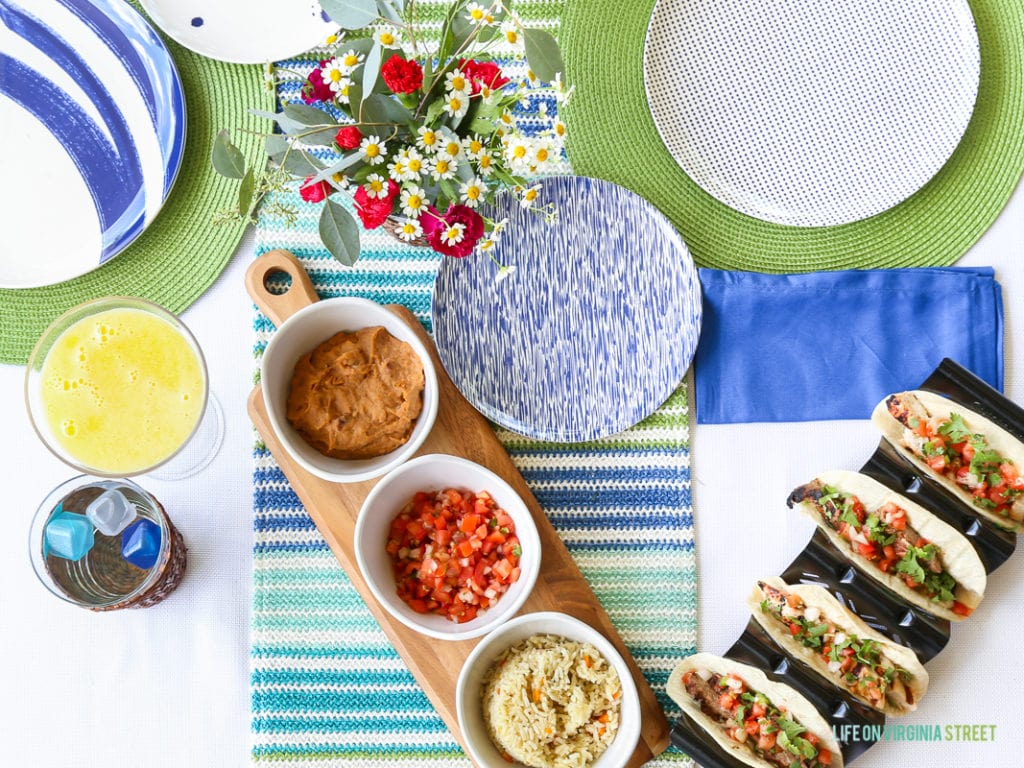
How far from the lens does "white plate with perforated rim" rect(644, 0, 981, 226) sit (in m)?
1.39

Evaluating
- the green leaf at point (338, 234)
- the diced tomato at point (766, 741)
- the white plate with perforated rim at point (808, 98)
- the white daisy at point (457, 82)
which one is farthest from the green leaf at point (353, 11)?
the diced tomato at point (766, 741)

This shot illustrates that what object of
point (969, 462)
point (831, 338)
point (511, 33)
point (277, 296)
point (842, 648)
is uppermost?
point (511, 33)

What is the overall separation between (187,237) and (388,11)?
1.95ft

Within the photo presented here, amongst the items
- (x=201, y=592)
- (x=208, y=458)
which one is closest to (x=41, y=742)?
(x=201, y=592)

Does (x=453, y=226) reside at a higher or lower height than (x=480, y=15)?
lower

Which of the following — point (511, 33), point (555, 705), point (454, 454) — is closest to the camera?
point (511, 33)

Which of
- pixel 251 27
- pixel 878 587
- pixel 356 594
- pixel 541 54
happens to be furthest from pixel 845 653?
pixel 251 27

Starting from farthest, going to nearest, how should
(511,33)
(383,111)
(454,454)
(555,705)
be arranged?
1. (454,454)
2. (555,705)
3. (383,111)
4. (511,33)

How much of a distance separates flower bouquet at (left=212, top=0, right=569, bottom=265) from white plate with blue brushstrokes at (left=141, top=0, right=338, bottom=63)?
0.39m

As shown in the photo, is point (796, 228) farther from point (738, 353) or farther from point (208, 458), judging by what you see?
point (208, 458)

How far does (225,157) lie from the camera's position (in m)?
0.98

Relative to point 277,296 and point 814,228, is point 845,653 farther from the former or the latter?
point 277,296

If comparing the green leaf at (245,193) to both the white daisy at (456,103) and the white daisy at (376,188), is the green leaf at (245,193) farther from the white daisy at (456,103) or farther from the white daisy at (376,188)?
the white daisy at (456,103)

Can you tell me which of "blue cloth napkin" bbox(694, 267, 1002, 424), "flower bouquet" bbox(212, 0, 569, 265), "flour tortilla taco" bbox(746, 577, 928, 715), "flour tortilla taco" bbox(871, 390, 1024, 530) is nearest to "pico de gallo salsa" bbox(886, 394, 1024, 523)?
"flour tortilla taco" bbox(871, 390, 1024, 530)
